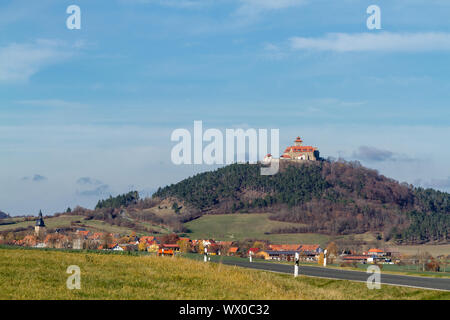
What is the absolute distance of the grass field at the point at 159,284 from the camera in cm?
1938

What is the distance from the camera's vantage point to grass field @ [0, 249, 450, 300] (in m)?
19.4

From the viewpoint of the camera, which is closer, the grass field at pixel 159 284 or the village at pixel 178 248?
the grass field at pixel 159 284

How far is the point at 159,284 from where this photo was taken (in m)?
21.7

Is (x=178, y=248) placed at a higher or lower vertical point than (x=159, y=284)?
lower

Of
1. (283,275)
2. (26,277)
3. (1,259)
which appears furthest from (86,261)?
(283,275)

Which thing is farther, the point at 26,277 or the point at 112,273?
the point at 112,273

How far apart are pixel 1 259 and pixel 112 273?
7019mm

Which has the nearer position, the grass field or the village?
the grass field

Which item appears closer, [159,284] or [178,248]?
[159,284]

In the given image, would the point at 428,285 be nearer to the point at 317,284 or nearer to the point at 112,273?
the point at 317,284
